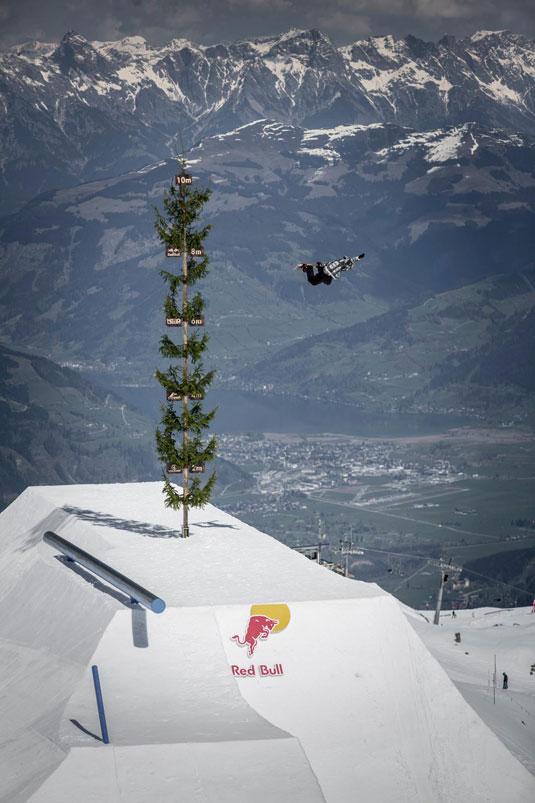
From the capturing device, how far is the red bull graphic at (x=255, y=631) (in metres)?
49.4

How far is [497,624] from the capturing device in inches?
3903

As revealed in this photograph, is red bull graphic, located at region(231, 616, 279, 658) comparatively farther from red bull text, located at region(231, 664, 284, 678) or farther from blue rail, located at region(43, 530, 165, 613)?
blue rail, located at region(43, 530, 165, 613)

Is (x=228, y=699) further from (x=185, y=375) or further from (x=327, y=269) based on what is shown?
(x=327, y=269)

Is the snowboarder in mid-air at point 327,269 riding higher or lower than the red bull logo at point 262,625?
higher

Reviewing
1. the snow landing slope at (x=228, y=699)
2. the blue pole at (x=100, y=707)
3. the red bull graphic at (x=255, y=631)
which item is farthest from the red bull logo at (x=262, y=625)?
the blue pole at (x=100, y=707)

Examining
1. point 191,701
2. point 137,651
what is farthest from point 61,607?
point 191,701

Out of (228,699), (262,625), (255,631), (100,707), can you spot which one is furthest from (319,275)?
(100,707)

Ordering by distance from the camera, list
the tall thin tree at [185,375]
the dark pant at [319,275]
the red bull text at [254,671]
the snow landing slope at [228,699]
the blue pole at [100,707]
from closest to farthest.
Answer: the snow landing slope at [228,699] < the blue pole at [100,707] < the red bull text at [254,671] < the dark pant at [319,275] < the tall thin tree at [185,375]

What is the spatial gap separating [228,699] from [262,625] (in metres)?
4.49

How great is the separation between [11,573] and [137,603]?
1373 cm

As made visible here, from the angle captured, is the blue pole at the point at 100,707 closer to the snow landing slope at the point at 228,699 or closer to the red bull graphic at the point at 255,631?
the snow landing slope at the point at 228,699

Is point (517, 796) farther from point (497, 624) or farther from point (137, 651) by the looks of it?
point (497, 624)

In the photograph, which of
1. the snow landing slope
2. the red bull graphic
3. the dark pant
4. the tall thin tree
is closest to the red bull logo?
the red bull graphic

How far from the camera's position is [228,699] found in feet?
153
